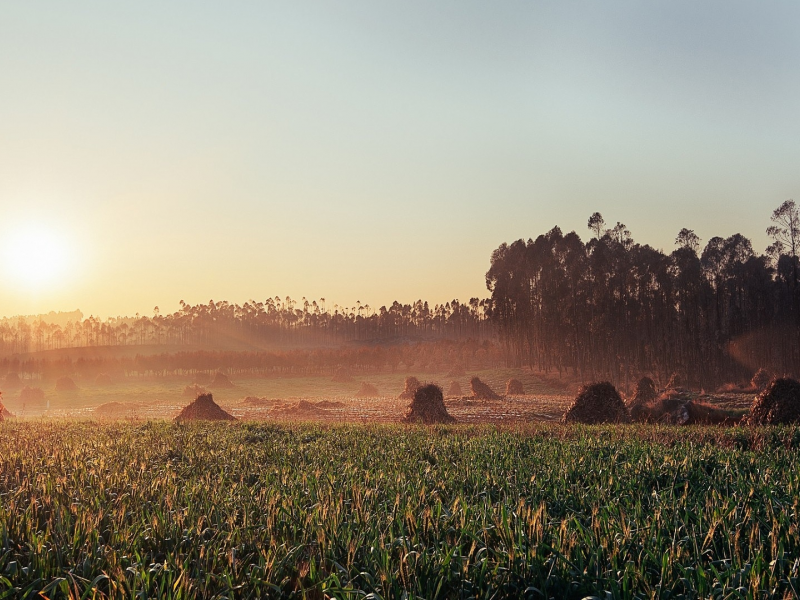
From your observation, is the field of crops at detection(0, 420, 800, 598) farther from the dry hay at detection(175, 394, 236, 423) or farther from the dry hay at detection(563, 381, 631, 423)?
the dry hay at detection(175, 394, 236, 423)

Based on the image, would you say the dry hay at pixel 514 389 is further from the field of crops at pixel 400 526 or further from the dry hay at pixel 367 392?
the field of crops at pixel 400 526

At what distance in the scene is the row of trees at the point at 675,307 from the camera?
61.7 metres

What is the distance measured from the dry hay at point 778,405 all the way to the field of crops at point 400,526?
13.0 m

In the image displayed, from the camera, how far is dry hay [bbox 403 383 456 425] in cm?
2744

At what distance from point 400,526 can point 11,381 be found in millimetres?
121647

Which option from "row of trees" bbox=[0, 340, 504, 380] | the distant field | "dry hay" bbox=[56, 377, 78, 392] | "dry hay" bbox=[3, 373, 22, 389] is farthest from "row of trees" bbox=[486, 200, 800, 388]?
"dry hay" bbox=[3, 373, 22, 389]

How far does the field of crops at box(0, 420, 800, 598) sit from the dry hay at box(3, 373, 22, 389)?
111 meters

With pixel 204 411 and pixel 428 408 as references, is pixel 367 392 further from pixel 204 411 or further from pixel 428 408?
pixel 428 408

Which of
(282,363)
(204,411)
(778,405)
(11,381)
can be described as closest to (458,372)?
(282,363)

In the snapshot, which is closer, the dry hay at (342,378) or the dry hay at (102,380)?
the dry hay at (342,378)

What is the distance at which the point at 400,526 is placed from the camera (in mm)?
4914

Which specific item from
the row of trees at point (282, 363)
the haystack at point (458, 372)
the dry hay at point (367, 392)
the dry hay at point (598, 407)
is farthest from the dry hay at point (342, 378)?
the dry hay at point (598, 407)

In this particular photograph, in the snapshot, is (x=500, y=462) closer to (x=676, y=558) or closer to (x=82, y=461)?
(x=676, y=558)

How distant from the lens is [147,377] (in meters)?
114
